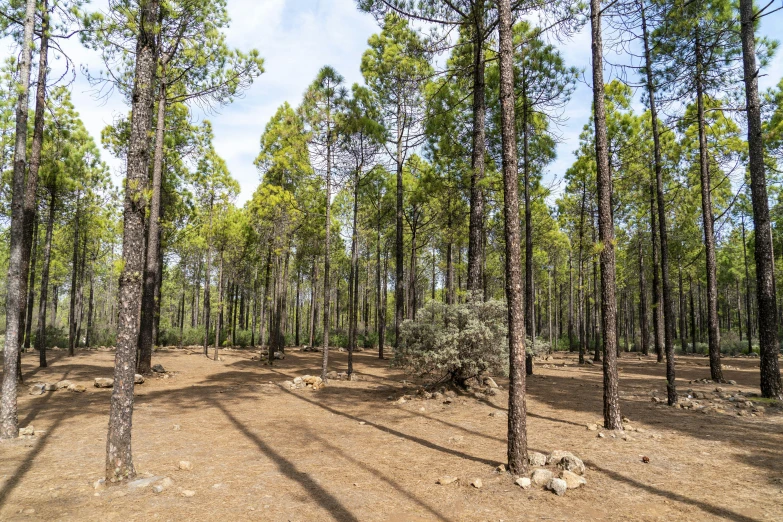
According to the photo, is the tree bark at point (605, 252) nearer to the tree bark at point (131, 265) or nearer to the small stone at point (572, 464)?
the small stone at point (572, 464)

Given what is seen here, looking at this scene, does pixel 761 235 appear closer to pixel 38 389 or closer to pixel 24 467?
pixel 24 467

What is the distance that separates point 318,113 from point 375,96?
3.70 m

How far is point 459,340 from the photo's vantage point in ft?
33.8

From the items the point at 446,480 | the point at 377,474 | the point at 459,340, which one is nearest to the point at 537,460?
the point at 446,480

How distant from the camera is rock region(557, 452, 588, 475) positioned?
5.32 metres

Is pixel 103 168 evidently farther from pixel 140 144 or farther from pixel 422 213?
pixel 140 144

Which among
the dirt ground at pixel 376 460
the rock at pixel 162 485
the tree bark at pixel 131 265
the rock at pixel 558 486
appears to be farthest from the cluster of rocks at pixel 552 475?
the tree bark at pixel 131 265

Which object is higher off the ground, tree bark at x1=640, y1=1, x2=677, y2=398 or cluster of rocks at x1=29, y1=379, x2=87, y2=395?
tree bark at x1=640, y1=1, x2=677, y2=398

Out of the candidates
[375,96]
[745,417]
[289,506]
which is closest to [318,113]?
[375,96]

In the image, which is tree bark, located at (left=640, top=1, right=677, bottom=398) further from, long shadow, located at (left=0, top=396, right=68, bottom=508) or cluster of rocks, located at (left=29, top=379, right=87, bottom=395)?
cluster of rocks, located at (left=29, top=379, right=87, bottom=395)

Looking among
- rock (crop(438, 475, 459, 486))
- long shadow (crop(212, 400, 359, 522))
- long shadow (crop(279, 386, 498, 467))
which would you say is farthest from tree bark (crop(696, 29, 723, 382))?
long shadow (crop(212, 400, 359, 522))

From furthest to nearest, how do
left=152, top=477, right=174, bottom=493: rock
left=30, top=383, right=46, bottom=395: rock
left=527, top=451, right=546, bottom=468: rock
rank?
left=30, top=383, right=46, bottom=395: rock, left=527, top=451, right=546, bottom=468: rock, left=152, top=477, right=174, bottom=493: rock

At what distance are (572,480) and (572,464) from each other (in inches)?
17.5

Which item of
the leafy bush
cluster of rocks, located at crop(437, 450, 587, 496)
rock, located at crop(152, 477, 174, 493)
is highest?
the leafy bush
